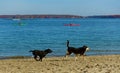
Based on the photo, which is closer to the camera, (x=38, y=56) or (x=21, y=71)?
(x=21, y=71)

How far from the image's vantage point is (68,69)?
16.5 m

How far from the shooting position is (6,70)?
16609 millimetres

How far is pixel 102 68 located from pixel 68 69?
1.48m

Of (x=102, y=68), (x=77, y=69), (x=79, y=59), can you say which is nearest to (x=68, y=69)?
(x=77, y=69)

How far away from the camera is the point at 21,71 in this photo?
16.2m

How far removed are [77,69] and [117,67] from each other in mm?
1763

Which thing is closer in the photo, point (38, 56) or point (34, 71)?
point (34, 71)

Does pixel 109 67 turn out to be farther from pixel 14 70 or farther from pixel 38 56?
pixel 38 56

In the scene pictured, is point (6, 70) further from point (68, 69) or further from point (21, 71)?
point (68, 69)

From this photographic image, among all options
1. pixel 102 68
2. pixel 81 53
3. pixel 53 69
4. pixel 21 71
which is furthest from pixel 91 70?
pixel 81 53

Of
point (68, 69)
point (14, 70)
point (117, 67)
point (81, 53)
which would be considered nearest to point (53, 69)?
point (68, 69)

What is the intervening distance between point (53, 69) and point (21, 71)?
55.4 inches

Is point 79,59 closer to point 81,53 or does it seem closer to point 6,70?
point 81,53

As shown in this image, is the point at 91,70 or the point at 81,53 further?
the point at 81,53
